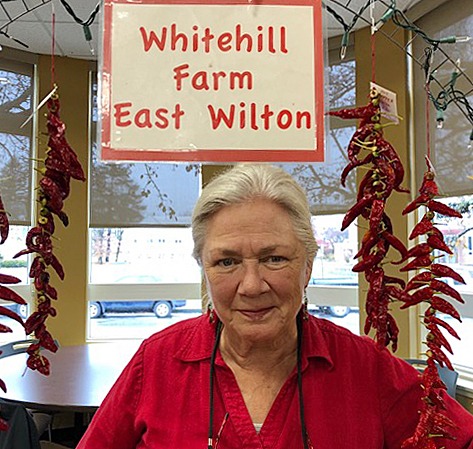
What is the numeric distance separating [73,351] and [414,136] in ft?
8.45

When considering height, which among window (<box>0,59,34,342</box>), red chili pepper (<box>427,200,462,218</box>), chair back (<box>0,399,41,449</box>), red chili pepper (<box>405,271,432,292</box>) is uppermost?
window (<box>0,59,34,342</box>)

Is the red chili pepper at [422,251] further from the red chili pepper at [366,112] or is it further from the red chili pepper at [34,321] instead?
the red chili pepper at [34,321]

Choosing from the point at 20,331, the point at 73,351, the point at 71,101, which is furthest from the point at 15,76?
the point at 73,351

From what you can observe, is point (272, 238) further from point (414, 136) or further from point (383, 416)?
point (414, 136)

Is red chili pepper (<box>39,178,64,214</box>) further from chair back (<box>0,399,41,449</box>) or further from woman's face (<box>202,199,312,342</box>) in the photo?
chair back (<box>0,399,41,449</box>)

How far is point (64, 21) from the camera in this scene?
3479 mm

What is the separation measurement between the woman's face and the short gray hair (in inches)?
0.5

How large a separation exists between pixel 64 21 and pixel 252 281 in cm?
318

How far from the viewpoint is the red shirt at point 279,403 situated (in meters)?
0.98

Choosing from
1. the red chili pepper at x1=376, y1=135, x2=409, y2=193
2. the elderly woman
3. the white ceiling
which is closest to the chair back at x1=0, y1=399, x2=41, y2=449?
the elderly woman

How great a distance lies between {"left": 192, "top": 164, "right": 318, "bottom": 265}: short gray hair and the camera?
3.20ft

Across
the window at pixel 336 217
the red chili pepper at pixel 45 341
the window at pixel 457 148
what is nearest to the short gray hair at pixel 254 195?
the red chili pepper at pixel 45 341

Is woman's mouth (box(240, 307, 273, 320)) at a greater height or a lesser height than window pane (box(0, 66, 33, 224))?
lesser

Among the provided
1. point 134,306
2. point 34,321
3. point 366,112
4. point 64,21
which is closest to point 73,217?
point 134,306
